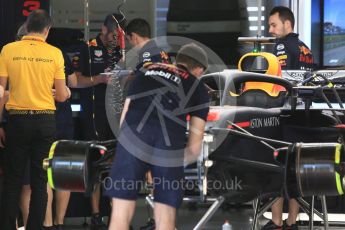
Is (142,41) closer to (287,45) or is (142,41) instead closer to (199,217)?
(287,45)

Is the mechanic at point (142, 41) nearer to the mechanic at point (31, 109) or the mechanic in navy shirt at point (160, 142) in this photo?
the mechanic at point (31, 109)

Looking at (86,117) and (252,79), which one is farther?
(86,117)

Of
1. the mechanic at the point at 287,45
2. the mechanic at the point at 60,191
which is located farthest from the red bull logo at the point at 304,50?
the mechanic at the point at 60,191

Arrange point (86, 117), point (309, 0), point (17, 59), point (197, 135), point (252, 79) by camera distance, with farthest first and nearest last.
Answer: point (309, 0) < point (86, 117) < point (17, 59) < point (252, 79) < point (197, 135)

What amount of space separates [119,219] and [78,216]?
2.78m

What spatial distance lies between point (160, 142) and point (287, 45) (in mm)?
2806

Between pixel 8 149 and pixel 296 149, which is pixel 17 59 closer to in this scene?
pixel 8 149

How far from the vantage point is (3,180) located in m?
6.43

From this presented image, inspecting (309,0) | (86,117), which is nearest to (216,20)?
(309,0)

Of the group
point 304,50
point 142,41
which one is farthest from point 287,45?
point 142,41

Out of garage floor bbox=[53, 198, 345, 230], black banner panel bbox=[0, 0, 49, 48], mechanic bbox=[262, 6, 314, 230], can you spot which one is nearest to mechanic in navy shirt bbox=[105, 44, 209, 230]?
garage floor bbox=[53, 198, 345, 230]

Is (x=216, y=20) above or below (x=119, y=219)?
above

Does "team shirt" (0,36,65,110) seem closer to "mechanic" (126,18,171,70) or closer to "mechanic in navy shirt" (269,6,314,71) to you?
"mechanic" (126,18,171,70)

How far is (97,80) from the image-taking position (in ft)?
24.0
